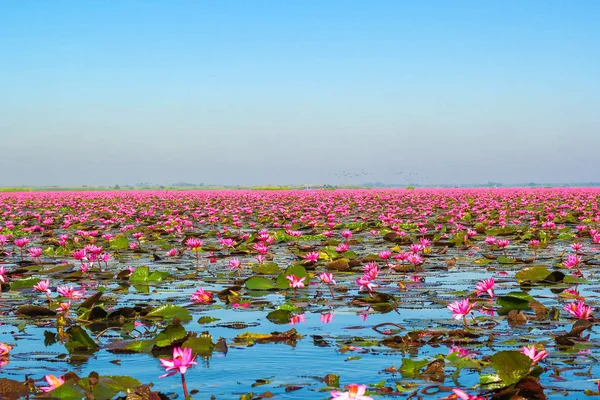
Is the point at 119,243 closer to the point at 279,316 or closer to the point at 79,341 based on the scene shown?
the point at 279,316

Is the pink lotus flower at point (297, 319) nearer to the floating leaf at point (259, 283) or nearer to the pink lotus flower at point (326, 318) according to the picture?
the pink lotus flower at point (326, 318)

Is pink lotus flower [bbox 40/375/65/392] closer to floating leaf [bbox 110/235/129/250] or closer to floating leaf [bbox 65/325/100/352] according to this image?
floating leaf [bbox 65/325/100/352]

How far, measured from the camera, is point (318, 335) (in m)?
5.07

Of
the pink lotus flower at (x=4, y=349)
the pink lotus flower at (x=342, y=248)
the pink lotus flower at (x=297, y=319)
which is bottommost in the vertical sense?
the pink lotus flower at (x=297, y=319)

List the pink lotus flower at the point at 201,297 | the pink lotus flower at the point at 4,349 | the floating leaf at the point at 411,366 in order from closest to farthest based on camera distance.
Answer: the floating leaf at the point at 411,366, the pink lotus flower at the point at 4,349, the pink lotus flower at the point at 201,297

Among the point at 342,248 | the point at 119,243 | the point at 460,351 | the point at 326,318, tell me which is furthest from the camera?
the point at 119,243

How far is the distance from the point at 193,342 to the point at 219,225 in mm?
14272

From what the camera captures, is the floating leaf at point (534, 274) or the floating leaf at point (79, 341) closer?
the floating leaf at point (79, 341)

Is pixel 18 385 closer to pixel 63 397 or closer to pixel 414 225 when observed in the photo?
pixel 63 397

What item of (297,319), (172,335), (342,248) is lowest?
(297,319)

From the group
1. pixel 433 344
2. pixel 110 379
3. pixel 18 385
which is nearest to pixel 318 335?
pixel 433 344

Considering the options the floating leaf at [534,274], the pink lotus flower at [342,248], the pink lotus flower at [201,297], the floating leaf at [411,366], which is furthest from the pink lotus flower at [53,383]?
the pink lotus flower at [342,248]

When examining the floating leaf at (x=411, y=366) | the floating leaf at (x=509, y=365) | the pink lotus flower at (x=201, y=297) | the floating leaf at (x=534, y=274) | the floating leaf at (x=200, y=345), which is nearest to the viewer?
the floating leaf at (x=509, y=365)

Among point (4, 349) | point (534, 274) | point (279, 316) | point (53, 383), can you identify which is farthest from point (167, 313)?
point (534, 274)
